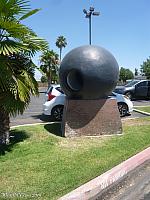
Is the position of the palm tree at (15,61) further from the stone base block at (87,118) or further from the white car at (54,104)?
the white car at (54,104)

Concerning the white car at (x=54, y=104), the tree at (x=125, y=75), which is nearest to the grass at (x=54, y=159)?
the white car at (x=54, y=104)

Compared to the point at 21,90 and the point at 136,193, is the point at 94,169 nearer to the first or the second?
the point at 136,193

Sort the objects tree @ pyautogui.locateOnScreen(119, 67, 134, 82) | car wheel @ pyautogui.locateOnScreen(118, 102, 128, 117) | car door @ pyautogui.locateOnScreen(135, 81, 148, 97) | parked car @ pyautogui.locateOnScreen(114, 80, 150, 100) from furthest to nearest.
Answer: tree @ pyautogui.locateOnScreen(119, 67, 134, 82) < car door @ pyautogui.locateOnScreen(135, 81, 148, 97) < parked car @ pyautogui.locateOnScreen(114, 80, 150, 100) < car wheel @ pyautogui.locateOnScreen(118, 102, 128, 117)

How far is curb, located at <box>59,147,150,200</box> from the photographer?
17.2 ft

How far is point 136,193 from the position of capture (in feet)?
18.7

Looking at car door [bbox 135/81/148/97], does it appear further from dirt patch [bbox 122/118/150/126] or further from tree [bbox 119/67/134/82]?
tree [bbox 119/67/134/82]

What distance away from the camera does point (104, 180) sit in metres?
5.91

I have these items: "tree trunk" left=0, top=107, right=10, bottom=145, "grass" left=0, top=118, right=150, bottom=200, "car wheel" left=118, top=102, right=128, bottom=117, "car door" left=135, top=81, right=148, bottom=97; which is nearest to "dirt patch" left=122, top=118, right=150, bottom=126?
"grass" left=0, top=118, right=150, bottom=200

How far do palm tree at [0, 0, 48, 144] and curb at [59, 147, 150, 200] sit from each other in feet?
8.31

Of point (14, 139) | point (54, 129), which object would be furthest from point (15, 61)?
point (54, 129)

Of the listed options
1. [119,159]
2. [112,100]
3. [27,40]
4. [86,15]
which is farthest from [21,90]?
[86,15]

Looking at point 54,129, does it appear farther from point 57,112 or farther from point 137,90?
point 137,90

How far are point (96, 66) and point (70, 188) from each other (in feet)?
15.0

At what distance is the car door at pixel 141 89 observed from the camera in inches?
993
